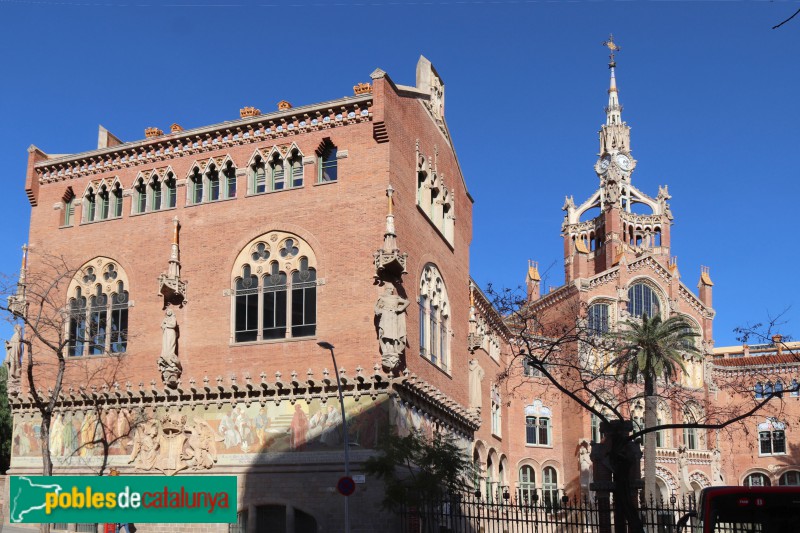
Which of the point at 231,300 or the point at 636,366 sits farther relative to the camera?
the point at 636,366

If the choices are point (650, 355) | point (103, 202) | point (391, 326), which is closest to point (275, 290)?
point (391, 326)

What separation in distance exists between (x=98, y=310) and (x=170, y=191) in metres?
5.37

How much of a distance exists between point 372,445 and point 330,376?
2746mm

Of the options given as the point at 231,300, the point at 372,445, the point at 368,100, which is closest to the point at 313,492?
the point at 372,445

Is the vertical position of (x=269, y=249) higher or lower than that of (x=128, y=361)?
higher

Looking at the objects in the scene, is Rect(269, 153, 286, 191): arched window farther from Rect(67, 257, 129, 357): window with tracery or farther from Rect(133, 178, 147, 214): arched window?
Rect(67, 257, 129, 357): window with tracery

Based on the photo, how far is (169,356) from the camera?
3434 cm

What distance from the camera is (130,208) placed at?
37.7 m

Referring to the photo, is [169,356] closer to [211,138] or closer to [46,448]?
[46,448]

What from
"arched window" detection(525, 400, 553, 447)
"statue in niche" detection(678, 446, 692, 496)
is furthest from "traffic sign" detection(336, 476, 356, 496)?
"statue in niche" detection(678, 446, 692, 496)

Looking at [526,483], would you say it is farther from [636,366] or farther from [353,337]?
[353,337]

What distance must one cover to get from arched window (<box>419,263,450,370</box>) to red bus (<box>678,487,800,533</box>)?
1502cm

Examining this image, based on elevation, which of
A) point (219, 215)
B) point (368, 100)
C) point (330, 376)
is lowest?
point (330, 376)

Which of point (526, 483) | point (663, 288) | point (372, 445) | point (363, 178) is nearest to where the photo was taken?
point (372, 445)
